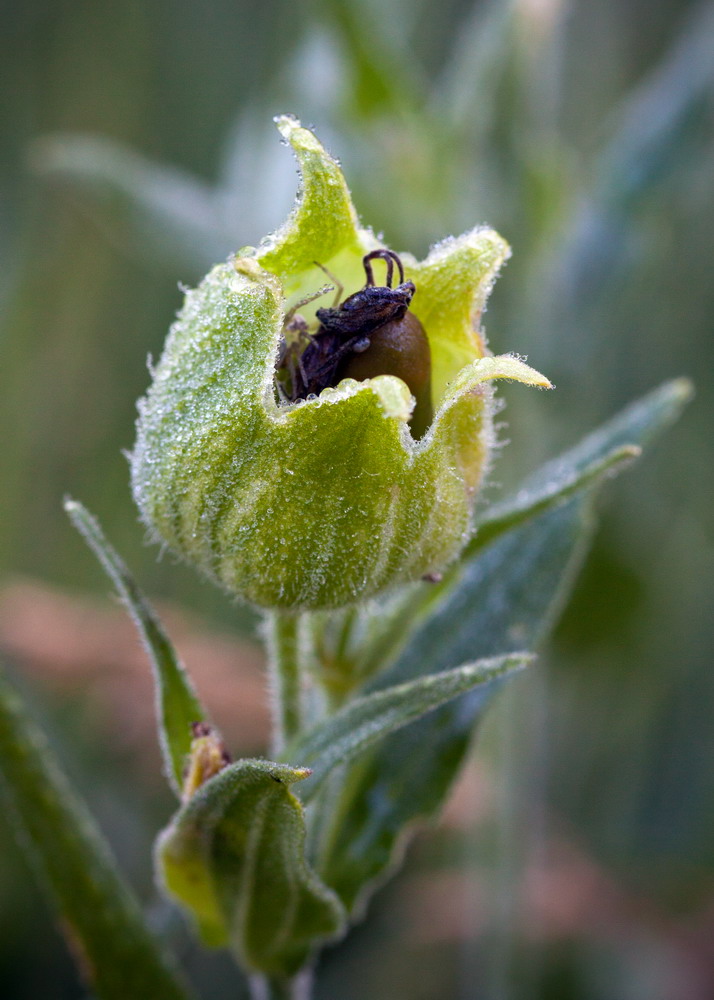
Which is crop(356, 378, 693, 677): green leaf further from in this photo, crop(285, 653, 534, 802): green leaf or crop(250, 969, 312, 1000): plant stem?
crop(250, 969, 312, 1000): plant stem

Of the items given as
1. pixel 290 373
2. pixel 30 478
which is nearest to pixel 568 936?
pixel 30 478

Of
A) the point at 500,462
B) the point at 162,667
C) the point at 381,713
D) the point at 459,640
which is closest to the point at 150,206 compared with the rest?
the point at 500,462

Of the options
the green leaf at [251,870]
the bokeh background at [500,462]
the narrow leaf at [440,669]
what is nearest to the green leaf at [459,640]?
the narrow leaf at [440,669]

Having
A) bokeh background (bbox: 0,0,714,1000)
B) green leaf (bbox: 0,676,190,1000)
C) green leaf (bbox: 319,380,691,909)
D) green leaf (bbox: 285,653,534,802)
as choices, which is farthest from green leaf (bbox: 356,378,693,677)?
bokeh background (bbox: 0,0,714,1000)

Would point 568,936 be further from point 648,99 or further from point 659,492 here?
point 648,99

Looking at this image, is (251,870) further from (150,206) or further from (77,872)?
(150,206)

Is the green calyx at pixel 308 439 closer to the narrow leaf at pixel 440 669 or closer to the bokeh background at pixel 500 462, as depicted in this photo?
the narrow leaf at pixel 440 669
